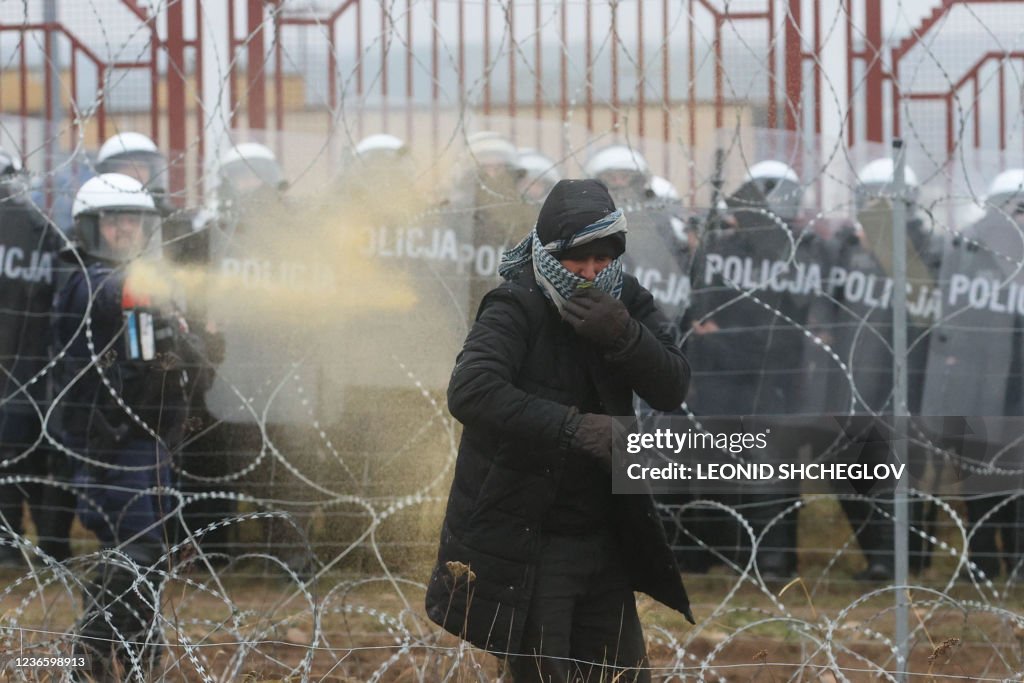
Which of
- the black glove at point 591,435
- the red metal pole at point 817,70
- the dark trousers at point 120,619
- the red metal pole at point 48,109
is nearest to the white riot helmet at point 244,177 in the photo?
the red metal pole at point 48,109

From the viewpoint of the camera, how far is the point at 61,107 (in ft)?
22.2

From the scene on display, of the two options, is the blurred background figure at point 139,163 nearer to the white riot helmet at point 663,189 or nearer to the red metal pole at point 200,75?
the red metal pole at point 200,75

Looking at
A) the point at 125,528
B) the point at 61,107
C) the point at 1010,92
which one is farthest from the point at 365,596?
the point at 1010,92

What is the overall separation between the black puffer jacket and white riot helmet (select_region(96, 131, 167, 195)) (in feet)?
8.31

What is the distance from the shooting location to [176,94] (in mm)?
6246

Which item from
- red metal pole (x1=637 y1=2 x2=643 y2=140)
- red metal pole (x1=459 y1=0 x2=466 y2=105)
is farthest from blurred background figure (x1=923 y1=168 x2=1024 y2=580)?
red metal pole (x1=459 y1=0 x2=466 y2=105)

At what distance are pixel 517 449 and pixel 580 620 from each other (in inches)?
19.4

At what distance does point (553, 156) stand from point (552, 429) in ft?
8.95

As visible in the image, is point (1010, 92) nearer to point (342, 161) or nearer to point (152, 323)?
point (342, 161)

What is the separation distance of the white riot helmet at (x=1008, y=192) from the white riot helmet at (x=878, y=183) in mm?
284

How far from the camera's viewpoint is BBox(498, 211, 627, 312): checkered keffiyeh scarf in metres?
2.87

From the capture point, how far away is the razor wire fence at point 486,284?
4.82m

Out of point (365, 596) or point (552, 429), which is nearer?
point (552, 429)

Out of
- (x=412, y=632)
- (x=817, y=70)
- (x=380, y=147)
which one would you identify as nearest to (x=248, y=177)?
(x=380, y=147)
